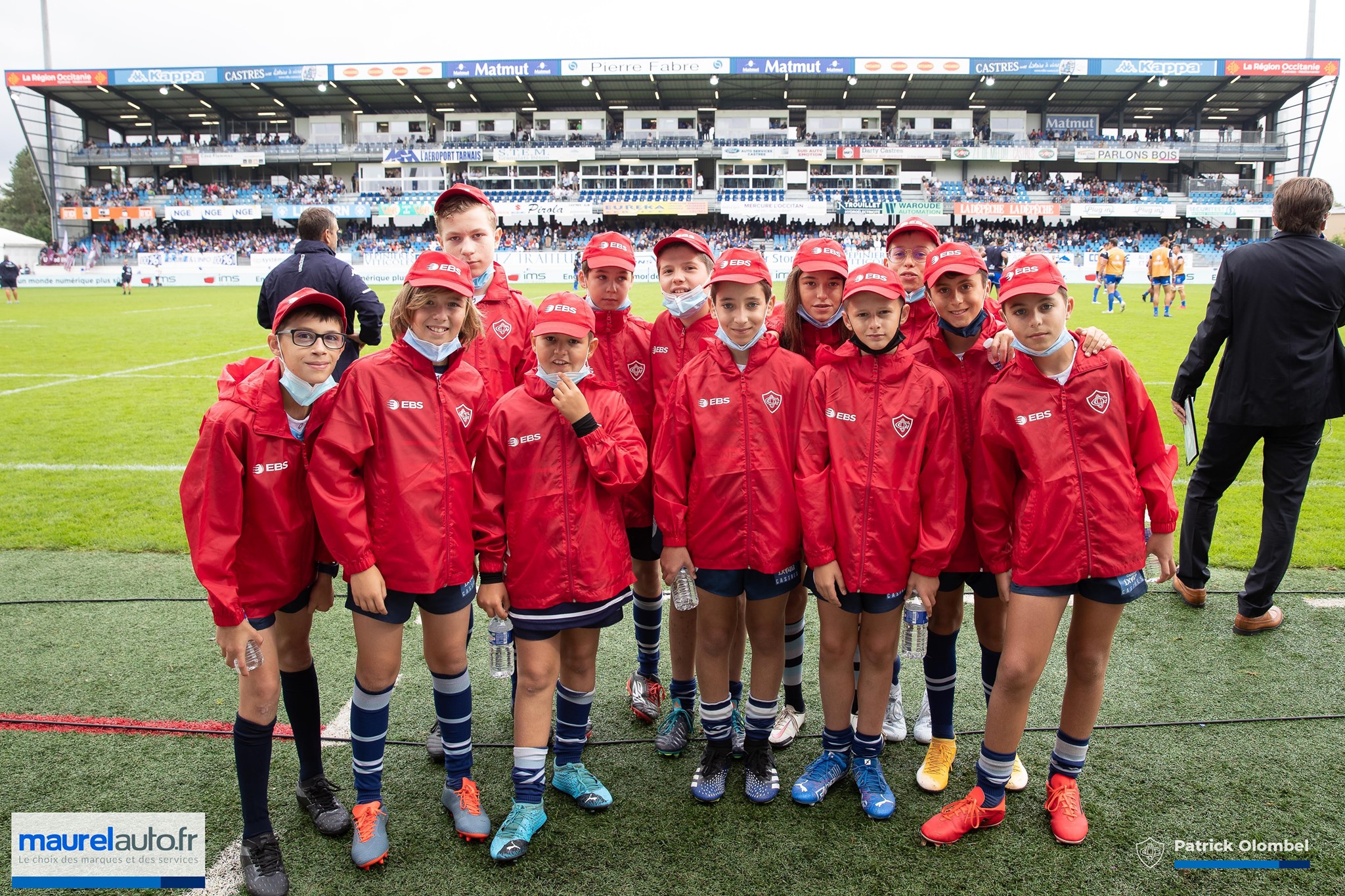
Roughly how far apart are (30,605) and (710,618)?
4357 mm

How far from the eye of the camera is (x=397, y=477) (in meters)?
2.71

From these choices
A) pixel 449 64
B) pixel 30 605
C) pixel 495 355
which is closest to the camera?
pixel 495 355

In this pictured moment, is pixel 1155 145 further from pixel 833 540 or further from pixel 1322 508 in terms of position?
pixel 833 540

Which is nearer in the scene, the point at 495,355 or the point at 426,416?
the point at 426,416

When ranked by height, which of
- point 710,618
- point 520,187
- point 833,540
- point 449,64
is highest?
point 449,64

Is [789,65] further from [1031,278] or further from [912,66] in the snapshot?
[1031,278]

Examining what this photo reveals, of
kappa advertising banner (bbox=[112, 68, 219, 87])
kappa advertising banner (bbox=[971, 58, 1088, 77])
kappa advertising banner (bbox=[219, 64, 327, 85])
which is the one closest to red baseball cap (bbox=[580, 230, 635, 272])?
kappa advertising banner (bbox=[971, 58, 1088, 77])

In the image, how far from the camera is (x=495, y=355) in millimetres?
3539

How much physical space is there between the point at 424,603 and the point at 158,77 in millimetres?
57640

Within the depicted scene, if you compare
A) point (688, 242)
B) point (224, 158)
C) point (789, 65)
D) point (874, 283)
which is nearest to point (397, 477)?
point (688, 242)

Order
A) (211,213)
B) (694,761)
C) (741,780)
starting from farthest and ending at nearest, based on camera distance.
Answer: (211,213)
(694,761)
(741,780)

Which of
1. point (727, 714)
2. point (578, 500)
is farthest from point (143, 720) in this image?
point (727, 714)

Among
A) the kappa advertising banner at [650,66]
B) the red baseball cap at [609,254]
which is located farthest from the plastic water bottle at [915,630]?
the kappa advertising banner at [650,66]

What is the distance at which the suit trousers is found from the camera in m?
4.21
